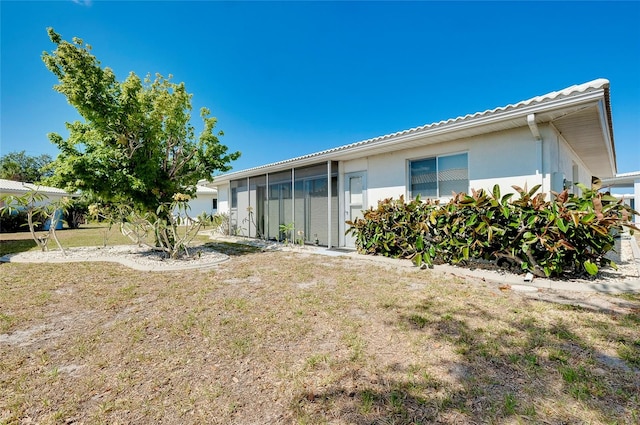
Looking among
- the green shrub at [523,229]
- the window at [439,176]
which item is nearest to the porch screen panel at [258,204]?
the window at [439,176]

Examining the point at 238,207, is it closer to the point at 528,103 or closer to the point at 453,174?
the point at 453,174

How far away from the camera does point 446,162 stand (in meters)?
6.44

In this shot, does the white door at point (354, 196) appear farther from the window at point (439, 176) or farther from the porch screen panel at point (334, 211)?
the window at point (439, 176)

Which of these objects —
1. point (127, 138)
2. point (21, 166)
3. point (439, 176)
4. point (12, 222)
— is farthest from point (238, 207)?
point (21, 166)

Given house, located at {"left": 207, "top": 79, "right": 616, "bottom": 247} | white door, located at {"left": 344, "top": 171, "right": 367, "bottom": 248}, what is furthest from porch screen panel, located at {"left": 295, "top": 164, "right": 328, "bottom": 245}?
white door, located at {"left": 344, "top": 171, "right": 367, "bottom": 248}

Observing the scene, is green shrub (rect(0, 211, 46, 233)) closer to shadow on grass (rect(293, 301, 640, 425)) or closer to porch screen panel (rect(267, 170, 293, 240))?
porch screen panel (rect(267, 170, 293, 240))

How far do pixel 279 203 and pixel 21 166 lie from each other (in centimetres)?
4404

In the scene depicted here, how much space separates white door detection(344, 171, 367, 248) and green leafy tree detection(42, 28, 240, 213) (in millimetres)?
3804

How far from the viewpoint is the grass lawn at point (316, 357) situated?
5.89ft

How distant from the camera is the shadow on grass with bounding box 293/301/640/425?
1734mm

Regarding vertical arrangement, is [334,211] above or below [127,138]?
below

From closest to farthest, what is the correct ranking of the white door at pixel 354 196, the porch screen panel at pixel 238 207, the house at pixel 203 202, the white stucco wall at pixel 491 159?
the white stucco wall at pixel 491 159
the white door at pixel 354 196
the porch screen panel at pixel 238 207
the house at pixel 203 202

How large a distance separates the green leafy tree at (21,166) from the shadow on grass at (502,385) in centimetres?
4257

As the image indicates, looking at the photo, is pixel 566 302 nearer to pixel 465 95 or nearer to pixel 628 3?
pixel 628 3
